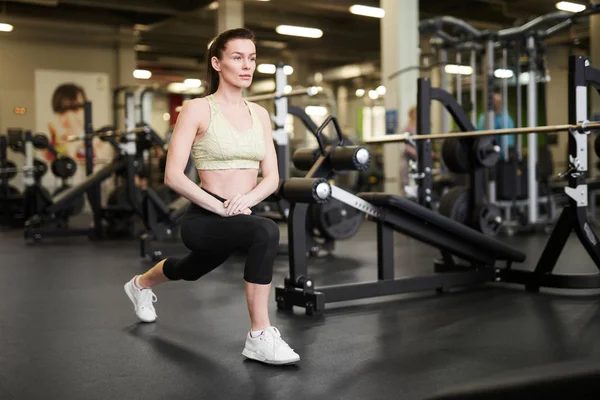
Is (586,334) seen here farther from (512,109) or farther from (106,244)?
(512,109)

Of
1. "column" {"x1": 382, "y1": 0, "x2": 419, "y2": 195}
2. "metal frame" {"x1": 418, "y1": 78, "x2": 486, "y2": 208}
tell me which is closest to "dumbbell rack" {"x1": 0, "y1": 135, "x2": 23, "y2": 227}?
"column" {"x1": 382, "y1": 0, "x2": 419, "y2": 195}

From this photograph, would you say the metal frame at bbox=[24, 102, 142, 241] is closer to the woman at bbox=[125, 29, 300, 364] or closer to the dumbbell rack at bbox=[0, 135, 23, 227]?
the dumbbell rack at bbox=[0, 135, 23, 227]

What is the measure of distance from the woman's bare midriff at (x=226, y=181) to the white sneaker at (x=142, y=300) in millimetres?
811

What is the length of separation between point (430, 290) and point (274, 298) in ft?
2.78

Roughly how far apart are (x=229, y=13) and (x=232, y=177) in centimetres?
858

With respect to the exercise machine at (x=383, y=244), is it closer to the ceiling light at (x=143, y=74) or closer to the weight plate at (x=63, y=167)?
the weight plate at (x=63, y=167)

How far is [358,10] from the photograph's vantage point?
11.2 metres

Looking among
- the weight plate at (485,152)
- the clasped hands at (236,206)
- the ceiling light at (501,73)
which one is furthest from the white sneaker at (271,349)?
the ceiling light at (501,73)

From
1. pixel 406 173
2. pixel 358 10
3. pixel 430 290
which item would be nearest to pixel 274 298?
pixel 430 290

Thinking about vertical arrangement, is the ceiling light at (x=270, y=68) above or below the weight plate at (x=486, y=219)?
above

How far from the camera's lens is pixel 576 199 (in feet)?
11.9

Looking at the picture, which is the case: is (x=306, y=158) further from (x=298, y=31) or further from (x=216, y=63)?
(x=298, y=31)

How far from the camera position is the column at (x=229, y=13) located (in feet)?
34.7

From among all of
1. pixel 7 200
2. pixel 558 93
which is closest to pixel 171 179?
pixel 7 200
